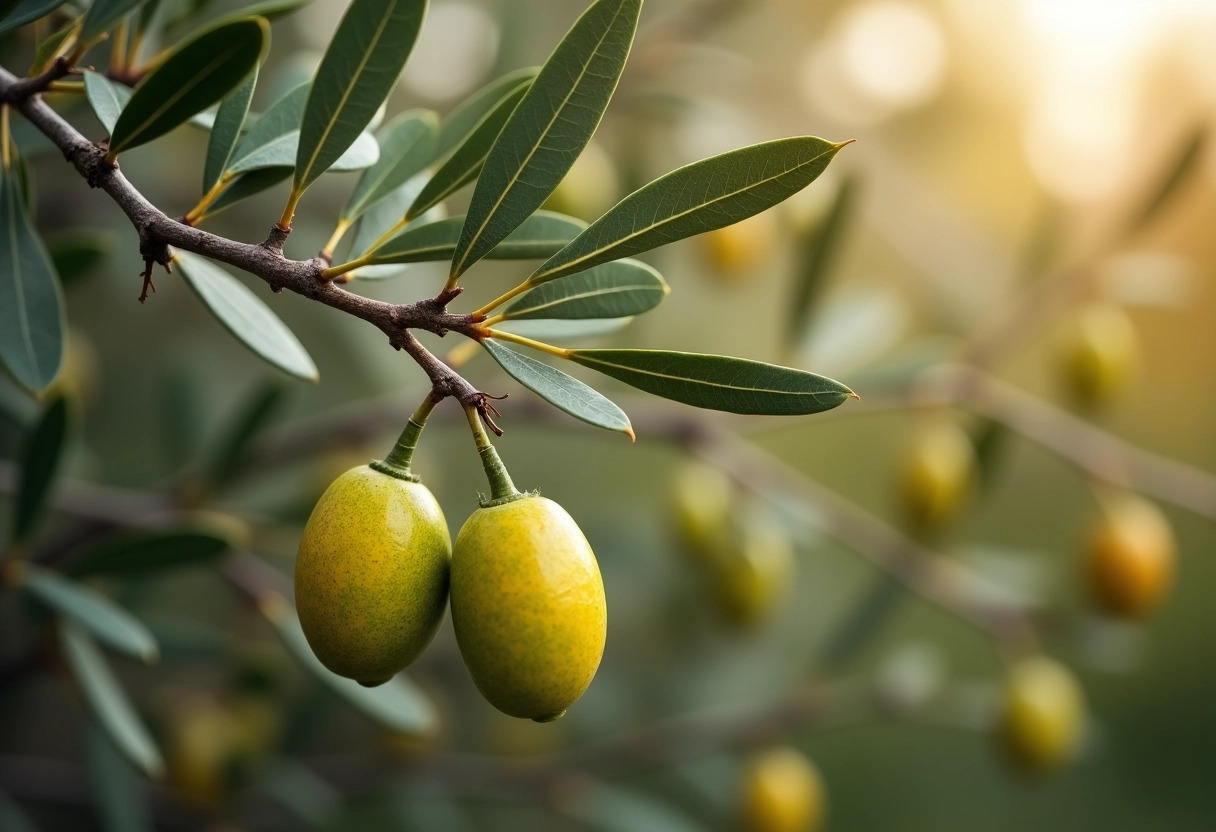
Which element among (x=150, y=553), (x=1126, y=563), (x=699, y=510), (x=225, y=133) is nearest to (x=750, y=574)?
(x=699, y=510)

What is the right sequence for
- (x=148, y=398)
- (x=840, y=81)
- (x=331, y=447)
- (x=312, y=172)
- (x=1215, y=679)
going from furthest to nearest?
(x=840, y=81) < (x=1215, y=679) < (x=148, y=398) < (x=331, y=447) < (x=312, y=172)

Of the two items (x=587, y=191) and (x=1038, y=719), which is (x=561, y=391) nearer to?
(x=587, y=191)

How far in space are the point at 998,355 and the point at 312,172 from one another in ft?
4.67

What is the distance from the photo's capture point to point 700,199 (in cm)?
53

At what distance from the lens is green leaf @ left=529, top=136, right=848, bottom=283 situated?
0.50 meters

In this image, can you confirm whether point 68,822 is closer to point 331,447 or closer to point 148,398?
point 148,398

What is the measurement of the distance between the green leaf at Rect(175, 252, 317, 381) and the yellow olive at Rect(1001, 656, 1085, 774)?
4.70 ft

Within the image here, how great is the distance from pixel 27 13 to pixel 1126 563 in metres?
1.71

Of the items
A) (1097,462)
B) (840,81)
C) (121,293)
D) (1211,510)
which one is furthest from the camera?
(840,81)

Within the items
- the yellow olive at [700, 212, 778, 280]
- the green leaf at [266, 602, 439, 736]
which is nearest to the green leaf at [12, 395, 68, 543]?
the green leaf at [266, 602, 439, 736]

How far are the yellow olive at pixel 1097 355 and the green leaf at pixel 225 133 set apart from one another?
5.11 ft

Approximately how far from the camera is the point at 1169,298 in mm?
1642

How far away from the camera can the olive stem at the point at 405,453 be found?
1.86 ft

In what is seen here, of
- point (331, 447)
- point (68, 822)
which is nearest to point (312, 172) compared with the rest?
point (331, 447)
